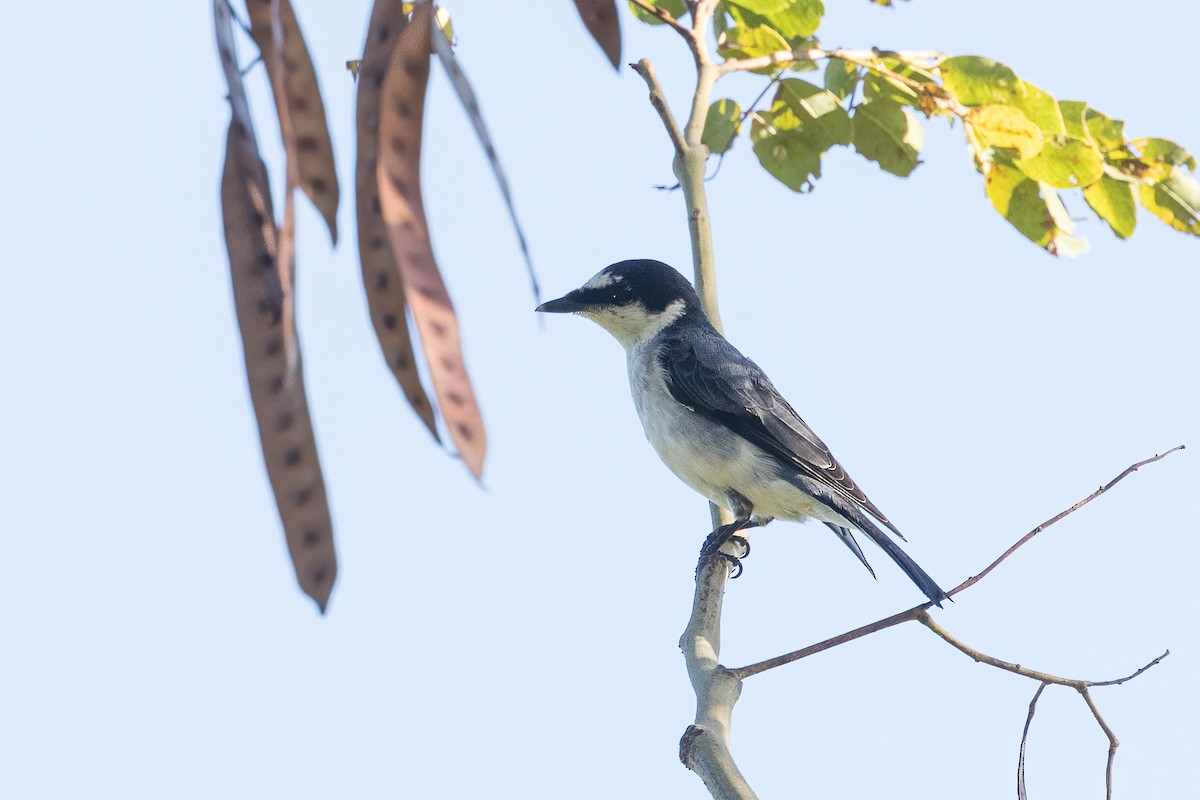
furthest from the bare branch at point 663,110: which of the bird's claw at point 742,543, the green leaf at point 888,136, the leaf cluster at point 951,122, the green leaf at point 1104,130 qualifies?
the bird's claw at point 742,543

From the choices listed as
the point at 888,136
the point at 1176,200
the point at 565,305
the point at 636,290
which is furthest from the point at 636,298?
the point at 1176,200

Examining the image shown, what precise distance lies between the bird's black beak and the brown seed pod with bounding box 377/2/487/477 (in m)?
4.11

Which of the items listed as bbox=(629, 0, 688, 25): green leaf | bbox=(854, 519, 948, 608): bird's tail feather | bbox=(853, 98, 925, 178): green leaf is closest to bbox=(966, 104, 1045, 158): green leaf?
bbox=(853, 98, 925, 178): green leaf

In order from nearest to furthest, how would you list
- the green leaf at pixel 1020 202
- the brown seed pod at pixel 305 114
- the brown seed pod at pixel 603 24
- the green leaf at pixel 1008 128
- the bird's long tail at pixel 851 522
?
the brown seed pod at pixel 305 114
the brown seed pod at pixel 603 24
the green leaf at pixel 1008 128
the green leaf at pixel 1020 202
the bird's long tail at pixel 851 522

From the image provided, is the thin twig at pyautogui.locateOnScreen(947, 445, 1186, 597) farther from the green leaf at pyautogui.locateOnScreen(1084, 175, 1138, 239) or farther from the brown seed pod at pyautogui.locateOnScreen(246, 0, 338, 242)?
the brown seed pod at pyautogui.locateOnScreen(246, 0, 338, 242)

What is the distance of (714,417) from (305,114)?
12.8 ft

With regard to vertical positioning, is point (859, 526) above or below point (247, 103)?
below

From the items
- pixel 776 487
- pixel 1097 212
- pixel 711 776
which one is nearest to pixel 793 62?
pixel 1097 212

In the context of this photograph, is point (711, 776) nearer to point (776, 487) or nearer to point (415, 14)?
point (415, 14)

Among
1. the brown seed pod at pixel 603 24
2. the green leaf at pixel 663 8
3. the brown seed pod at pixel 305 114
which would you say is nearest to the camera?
the brown seed pod at pixel 305 114

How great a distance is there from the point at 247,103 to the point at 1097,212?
9.79ft

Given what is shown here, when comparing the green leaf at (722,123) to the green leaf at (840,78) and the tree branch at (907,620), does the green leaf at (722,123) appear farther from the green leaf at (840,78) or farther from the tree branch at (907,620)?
the tree branch at (907,620)

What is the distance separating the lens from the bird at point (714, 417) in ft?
17.0

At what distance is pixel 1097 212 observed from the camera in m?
3.86
